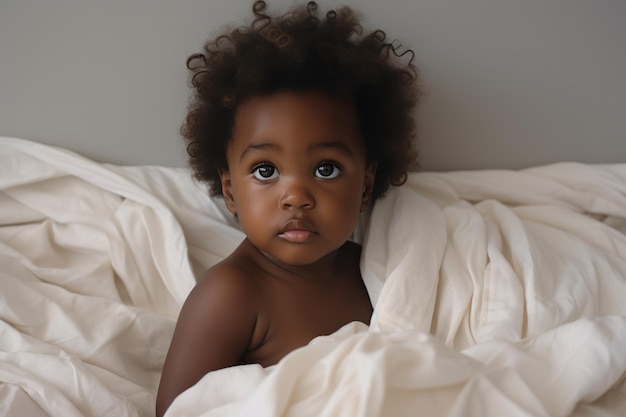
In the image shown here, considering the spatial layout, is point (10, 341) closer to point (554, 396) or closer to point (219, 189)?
point (219, 189)

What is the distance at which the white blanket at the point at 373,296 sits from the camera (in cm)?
79

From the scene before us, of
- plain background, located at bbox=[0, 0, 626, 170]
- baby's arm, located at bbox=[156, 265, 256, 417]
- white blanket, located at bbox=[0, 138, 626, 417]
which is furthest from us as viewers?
plain background, located at bbox=[0, 0, 626, 170]

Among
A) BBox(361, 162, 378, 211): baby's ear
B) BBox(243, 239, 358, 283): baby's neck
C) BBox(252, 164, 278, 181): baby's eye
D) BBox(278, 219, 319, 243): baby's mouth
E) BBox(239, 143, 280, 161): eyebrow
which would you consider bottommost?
BBox(243, 239, 358, 283): baby's neck

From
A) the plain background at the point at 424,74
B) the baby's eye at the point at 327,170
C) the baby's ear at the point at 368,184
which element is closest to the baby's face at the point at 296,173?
the baby's eye at the point at 327,170

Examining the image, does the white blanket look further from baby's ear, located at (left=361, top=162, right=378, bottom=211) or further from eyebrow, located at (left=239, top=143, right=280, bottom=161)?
eyebrow, located at (left=239, top=143, right=280, bottom=161)

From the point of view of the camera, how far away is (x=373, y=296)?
1112 mm

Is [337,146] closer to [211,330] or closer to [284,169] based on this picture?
[284,169]

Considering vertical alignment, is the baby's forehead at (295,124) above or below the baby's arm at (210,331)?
above

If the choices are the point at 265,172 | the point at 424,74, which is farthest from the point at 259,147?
the point at 424,74

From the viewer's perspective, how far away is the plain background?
48.6 inches

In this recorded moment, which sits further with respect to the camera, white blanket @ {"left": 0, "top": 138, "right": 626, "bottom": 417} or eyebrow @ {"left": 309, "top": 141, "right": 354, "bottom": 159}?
eyebrow @ {"left": 309, "top": 141, "right": 354, "bottom": 159}

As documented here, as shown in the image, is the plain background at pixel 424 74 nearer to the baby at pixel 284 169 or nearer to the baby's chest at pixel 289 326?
the baby at pixel 284 169

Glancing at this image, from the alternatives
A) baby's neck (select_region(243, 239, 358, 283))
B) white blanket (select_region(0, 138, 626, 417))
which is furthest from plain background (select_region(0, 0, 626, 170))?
baby's neck (select_region(243, 239, 358, 283))

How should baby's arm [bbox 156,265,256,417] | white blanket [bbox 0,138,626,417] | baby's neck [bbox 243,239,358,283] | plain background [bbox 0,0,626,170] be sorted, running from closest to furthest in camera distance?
white blanket [bbox 0,138,626,417]
baby's arm [bbox 156,265,256,417]
baby's neck [bbox 243,239,358,283]
plain background [bbox 0,0,626,170]
